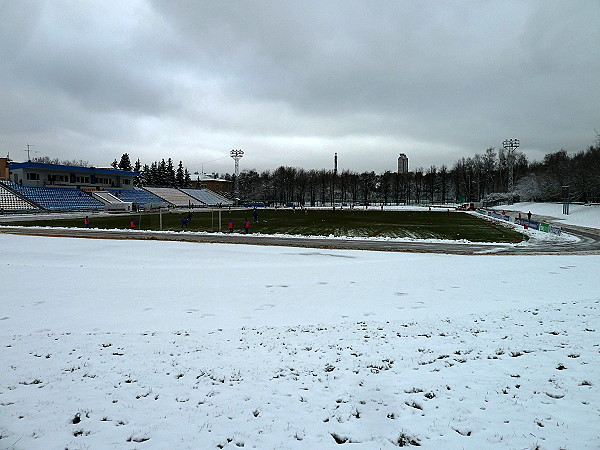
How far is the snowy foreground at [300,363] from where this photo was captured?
4941 mm

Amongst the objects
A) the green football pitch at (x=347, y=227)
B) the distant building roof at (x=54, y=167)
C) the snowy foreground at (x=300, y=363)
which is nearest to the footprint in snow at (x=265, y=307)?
the snowy foreground at (x=300, y=363)

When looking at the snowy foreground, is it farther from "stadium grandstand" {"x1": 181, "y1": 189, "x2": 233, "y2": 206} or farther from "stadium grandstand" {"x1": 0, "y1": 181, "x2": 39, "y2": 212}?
"stadium grandstand" {"x1": 181, "y1": 189, "x2": 233, "y2": 206}

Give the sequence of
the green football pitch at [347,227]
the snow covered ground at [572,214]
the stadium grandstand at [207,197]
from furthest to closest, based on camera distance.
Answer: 1. the stadium grandstand at [207,197]
2. the snow covered ground at [572,214]
3. the green football pitch at [347,227]

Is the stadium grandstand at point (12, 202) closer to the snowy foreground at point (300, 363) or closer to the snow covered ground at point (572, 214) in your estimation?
the snowy foreground at point (300, 363)

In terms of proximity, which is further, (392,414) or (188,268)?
(188,268)

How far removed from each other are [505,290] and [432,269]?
4307 mm

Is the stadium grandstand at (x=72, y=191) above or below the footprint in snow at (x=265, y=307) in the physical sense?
above

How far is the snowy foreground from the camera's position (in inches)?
195

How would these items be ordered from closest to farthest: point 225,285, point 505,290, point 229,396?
point 229,396
point 505,290
point 225,285

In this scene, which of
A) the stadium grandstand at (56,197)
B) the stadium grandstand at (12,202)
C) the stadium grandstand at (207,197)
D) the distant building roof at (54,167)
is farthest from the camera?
the stadium grandstand at (207,197)

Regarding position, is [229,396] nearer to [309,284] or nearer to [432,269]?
[309,284]

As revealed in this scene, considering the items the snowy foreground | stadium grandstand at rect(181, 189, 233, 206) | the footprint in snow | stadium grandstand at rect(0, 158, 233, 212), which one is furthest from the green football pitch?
stadium grandstand at rect(181, 189, 233, 206)

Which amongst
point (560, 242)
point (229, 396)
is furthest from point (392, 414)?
point (560, 242)

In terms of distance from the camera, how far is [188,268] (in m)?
18.6
